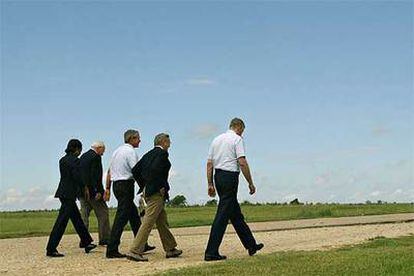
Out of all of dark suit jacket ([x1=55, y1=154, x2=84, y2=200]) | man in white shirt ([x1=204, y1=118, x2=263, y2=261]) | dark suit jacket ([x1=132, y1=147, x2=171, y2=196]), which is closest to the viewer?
man in white shirt ([x1=204, y1=118, x2=263, y2=261])

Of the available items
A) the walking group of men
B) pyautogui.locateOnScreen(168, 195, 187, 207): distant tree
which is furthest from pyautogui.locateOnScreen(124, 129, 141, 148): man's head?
pyautogui.locateOnScreen(168, 195, 187, 207): distant tree

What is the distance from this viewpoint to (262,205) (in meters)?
36.4

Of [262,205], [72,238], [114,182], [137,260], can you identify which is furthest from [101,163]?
[262,205]

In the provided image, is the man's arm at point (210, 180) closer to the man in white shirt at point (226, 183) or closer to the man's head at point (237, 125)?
the man in white shirt at point (226, 183)

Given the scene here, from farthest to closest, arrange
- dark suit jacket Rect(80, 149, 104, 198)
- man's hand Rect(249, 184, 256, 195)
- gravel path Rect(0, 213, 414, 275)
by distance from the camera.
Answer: dark suit jacket Rect(80, 149, 104, 198) → man's hand Rect(249, 184, 256, 195) → gravel path Rect(0, 213, 414, 275)

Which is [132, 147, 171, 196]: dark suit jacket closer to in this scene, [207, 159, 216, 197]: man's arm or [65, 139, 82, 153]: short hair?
[207, 159, 216, 197]: man's arm

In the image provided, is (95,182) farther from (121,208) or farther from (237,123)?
(237,123)

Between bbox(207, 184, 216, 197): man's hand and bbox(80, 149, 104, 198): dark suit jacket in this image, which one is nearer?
bbox(207, 184, 216, 197): man's hand

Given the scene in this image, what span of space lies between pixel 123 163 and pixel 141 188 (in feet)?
2.02

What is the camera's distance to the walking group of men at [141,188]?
44.2 feet

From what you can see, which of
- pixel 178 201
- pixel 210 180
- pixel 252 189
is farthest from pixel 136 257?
pixel 178 201

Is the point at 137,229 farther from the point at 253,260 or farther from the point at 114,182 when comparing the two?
the point at 253,260

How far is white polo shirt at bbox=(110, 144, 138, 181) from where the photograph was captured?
1436cm

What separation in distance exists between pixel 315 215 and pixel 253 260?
13770mm
